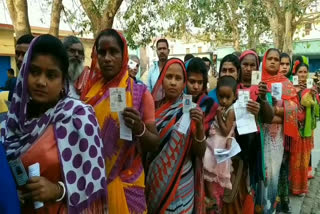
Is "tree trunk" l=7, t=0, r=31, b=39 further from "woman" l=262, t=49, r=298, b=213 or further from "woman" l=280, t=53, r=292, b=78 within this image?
"woman" l=280, t=53, r=292, b=78

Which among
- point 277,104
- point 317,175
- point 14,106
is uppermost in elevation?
point 14,106

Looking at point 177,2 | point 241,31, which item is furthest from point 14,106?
point 241,31

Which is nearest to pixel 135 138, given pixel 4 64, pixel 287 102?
pixel 287 102

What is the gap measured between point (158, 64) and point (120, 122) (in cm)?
334

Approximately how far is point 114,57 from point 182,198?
118cm

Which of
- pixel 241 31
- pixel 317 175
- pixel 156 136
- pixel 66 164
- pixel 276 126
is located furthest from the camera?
pixel 241 31

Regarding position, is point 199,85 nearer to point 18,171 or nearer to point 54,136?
point 54,136

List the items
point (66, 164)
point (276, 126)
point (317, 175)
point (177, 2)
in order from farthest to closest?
1. point (177, 2)
2. point (317, 175)
3. point (276, 126)
4. point (66, 164)

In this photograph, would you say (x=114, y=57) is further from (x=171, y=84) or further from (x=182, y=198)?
(x=182, y=198)

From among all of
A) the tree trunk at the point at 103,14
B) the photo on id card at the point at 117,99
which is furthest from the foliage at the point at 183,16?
the photo on id card at the point at 117,99

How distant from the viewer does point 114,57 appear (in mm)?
2115

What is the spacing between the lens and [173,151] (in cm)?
243

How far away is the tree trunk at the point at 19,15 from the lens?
4.77 m

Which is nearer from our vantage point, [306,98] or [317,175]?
[306,98]
